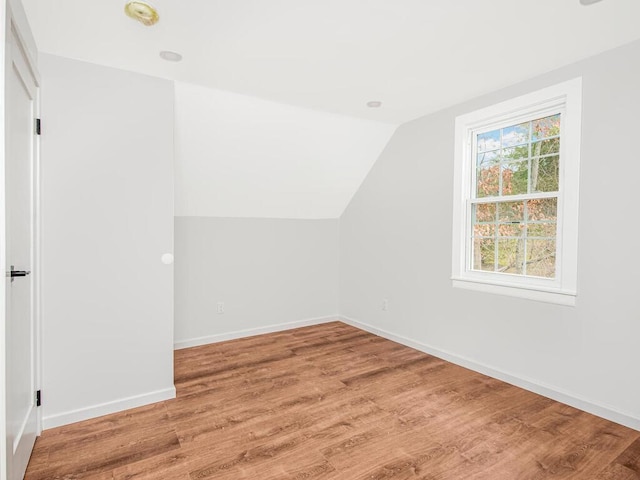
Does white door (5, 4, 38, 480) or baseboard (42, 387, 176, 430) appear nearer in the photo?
white door (5, 4, 38, 480)

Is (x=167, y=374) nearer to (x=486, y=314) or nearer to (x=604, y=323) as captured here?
(x=486, y=314)

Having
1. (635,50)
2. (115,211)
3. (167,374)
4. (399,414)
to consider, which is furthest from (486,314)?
(115,211)

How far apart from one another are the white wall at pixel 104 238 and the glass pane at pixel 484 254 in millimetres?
2628

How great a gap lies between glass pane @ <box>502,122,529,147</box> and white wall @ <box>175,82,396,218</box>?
1214mm

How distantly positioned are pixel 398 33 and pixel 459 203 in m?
1.69

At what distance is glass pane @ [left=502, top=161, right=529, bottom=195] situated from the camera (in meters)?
2.85

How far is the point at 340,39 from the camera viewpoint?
2100 millimetres

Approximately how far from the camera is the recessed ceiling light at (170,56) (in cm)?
225

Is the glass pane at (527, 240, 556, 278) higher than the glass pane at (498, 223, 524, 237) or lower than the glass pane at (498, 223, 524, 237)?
lower

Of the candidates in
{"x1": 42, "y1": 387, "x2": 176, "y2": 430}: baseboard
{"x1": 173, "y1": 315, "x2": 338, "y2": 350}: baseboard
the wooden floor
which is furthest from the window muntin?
{"x1": 42, "y1": 387, "x2": 176, "y2": 430}: baseboard

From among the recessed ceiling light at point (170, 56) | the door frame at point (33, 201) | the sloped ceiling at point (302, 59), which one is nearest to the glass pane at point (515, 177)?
the sloped ceiling at point (302, 59)

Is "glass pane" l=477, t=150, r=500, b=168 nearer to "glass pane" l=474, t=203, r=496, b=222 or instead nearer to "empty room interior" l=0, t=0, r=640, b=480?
"empty room interior" l=0, t=0, r=640, b=480

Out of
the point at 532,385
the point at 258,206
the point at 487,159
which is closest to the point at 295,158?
the point at 258,206

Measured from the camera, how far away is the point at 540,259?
2760mm
